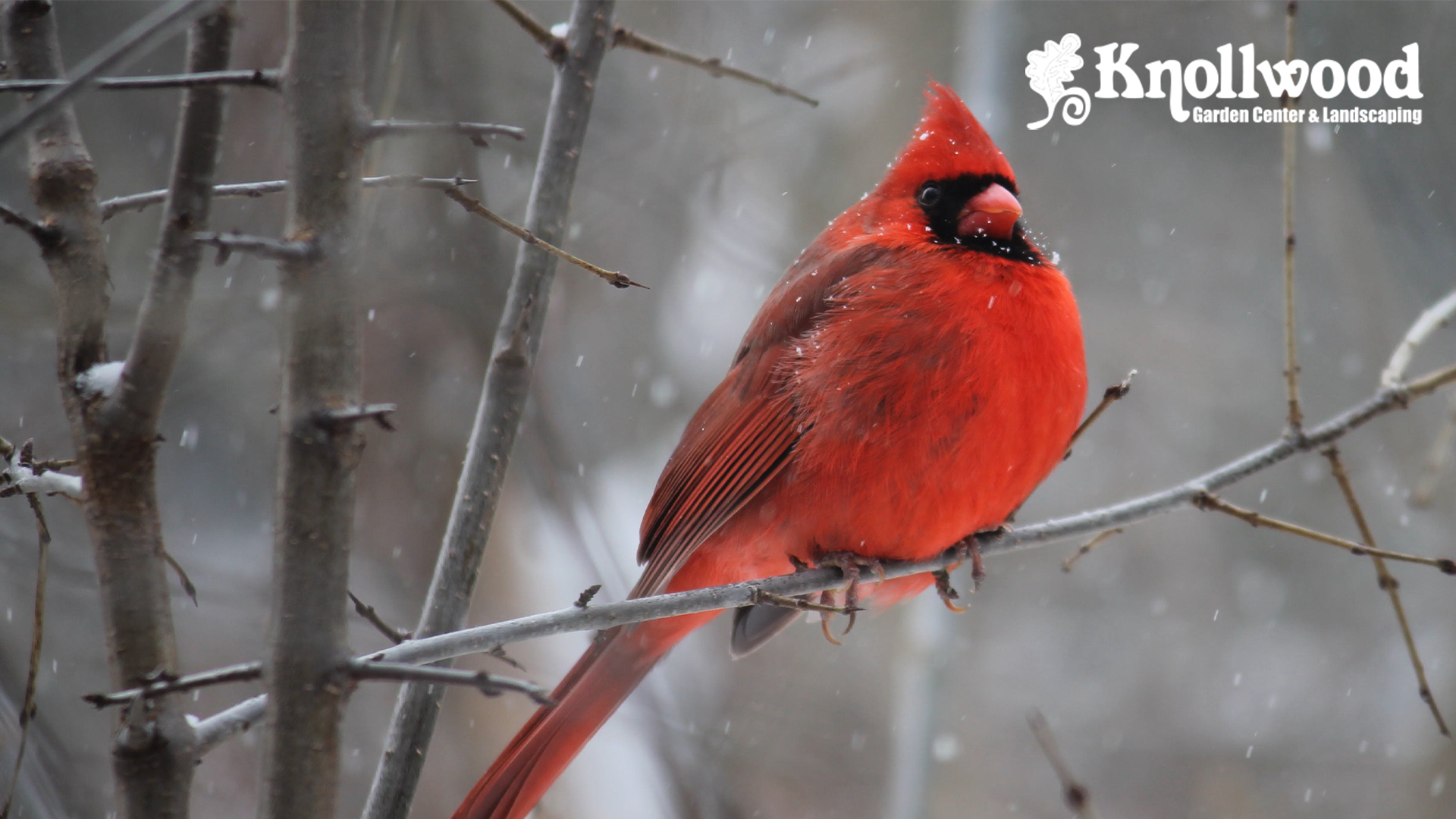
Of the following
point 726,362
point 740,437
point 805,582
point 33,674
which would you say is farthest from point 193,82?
point 726,362

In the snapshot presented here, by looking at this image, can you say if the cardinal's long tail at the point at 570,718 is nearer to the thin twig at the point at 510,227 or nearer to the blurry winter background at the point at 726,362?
the blurry winter background at the point at 726,362

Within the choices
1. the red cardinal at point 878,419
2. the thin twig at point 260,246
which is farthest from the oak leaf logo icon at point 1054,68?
the thin twig at point 260,246

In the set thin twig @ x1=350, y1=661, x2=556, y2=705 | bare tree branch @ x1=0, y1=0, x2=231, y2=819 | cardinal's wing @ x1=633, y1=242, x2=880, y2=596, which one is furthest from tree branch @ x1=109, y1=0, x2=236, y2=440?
cardinal's wing @ x1=633, y1=242, x2=880, y2=596

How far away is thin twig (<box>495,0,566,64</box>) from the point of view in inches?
61.2

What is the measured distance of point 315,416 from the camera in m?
0.93

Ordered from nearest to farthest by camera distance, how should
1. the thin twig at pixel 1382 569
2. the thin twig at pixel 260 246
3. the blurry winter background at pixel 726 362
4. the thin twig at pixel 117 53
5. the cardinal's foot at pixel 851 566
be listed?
the thin twig at pixel 117 53
the thin twig at pixel 260 246
the thin twig at pixel 1382 569
the cardinal's foot at pixel 851 566
the blurry winter background at pixel 726 362

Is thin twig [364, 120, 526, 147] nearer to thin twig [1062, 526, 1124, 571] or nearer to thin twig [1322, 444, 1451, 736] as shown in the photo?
thin twig [1062, 526, 1124, 571]

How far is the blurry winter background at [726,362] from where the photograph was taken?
11.1ft

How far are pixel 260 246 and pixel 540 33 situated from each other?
913 millimetres

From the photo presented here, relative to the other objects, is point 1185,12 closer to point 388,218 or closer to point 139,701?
point 388,218

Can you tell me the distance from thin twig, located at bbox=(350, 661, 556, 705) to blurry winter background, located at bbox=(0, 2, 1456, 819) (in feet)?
5.67

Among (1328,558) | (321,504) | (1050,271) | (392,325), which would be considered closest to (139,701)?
(321,504)

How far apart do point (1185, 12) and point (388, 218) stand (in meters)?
4.00

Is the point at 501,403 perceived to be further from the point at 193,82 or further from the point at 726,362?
the point at 726,362
